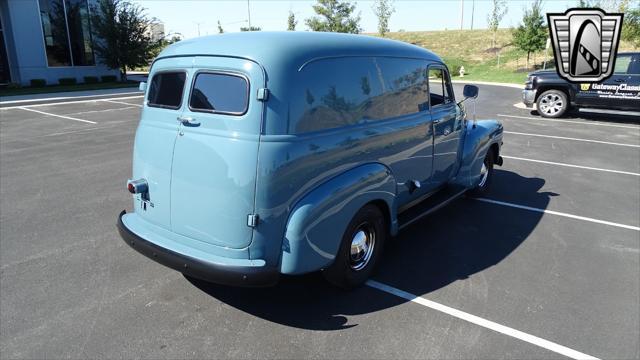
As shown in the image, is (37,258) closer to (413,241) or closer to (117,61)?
(413,241)

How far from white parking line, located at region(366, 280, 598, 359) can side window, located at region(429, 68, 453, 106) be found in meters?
2.28

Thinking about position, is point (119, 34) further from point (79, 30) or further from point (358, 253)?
point (358, 253)

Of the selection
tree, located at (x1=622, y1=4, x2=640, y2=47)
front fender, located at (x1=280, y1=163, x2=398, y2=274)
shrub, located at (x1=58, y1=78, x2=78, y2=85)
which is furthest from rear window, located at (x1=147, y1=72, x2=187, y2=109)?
tree, located at (x1=622, y1=4, x2=640, y2=47)

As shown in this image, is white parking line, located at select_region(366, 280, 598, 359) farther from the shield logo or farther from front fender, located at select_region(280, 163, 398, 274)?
the shield logo

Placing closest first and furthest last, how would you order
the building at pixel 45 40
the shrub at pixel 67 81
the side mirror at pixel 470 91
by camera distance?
the side mirror at pixel 470 91 < the building at pixel 45 40 < the shrub at pixel 67 81

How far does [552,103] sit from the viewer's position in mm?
14531

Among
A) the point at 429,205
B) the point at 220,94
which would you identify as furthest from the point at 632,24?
the point at 220,94

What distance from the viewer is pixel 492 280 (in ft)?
13.5

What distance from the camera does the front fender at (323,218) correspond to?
3.17 metres

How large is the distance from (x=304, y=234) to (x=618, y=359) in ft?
7.88

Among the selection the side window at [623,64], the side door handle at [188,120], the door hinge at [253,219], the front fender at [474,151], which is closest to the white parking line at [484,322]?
the door hinge at [253,219]

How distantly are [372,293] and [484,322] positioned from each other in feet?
3.13

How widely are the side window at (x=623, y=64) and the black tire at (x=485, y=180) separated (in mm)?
9564

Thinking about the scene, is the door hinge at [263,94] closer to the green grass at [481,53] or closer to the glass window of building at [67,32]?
the glass window of building at [67,32]
